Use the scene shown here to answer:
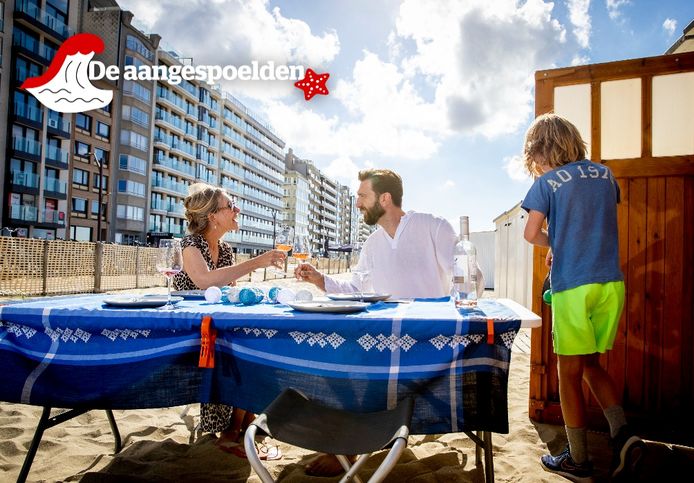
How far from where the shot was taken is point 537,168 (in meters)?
2.71

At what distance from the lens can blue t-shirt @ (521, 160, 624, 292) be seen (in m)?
2.39

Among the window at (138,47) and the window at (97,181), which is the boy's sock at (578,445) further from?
the window at (138,47)

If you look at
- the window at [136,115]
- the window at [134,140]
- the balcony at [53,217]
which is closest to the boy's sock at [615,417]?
the balcony at [53,217]

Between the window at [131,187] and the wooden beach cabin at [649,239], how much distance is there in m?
48.5

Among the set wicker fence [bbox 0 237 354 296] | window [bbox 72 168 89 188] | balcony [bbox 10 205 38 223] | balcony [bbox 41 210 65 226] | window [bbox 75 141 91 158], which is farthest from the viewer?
window [bbox 75 141 91 158]

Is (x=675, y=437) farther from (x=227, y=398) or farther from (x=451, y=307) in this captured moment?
(x=227, y=398)

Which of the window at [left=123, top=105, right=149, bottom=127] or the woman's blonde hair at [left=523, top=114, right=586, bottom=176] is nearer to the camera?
the woman's blonde hair at [left=523, top=114, right=586, bottom=176]

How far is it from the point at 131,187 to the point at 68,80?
15.9 m

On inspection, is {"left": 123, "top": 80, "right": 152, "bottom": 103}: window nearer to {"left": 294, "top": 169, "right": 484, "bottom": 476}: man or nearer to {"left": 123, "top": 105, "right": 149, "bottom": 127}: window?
{"left": 123, "top": 105, "right": 149, "bottom": 127}: window

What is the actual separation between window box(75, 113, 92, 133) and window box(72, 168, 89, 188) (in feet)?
12.8

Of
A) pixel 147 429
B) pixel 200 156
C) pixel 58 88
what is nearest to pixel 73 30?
pixel 58 88

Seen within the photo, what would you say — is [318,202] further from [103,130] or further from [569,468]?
[569,468]

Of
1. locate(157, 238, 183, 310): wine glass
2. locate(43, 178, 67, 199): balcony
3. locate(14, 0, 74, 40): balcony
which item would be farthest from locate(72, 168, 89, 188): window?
locate(157, 238, 183, 310): wine glass

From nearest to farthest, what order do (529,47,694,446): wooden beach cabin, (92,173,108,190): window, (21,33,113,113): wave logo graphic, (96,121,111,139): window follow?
(529,47,694,446): wooden beach cabin
(21,33,113,113): wave logo graphic
(92,173,108,190): window
(96,121,111,139): window
